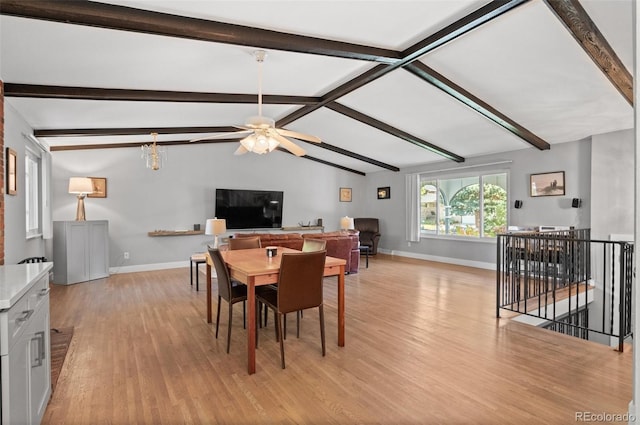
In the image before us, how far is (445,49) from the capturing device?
3.71m

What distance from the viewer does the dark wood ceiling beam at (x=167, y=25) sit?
223 cm

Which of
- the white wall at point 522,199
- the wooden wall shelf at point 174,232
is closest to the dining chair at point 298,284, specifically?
the wooden wall shelf at point 174,232

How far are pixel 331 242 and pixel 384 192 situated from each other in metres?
4.06

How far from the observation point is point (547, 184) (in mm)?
6133

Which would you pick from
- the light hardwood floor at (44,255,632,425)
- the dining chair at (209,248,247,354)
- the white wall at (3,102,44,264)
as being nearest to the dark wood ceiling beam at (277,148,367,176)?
the white wall at (3,102,44,264)

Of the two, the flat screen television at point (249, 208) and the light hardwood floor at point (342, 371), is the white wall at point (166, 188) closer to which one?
the flat screen television at point (249, 208)

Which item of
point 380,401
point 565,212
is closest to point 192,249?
point 380,401

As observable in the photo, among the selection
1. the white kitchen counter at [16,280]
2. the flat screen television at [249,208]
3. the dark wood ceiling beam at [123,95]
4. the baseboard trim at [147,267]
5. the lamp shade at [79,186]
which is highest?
the dark wood ceiling beam at [123,95]

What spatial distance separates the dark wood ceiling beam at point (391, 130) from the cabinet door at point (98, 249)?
4625 millimetres

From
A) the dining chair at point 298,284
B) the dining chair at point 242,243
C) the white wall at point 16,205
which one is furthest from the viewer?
the dining chair at point 242,243

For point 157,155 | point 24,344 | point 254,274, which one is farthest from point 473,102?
point 157,155

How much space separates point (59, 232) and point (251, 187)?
3.89 m

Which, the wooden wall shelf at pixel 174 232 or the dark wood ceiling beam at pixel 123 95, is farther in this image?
the wooden wall shelf at pixel 174 232

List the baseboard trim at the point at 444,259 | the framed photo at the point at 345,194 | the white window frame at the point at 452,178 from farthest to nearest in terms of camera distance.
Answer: the framed photo at the point at 345,194 → the baseboard trim at the point at 444,259 → the white window frame at the point at 452,178
